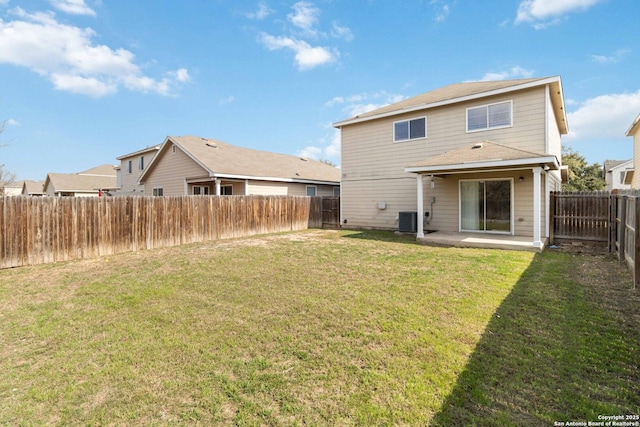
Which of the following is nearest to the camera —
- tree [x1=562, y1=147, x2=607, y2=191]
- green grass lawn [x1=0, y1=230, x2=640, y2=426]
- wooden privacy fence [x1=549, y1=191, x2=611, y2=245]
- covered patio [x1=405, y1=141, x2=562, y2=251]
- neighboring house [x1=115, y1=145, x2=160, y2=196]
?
green grass lawn [x1=0, y1=230, x2=640, y2=426]

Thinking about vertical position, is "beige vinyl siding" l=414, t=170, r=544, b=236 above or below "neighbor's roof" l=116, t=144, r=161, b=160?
below

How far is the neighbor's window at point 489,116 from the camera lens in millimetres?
10406

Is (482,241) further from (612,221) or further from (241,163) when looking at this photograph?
(241,163)

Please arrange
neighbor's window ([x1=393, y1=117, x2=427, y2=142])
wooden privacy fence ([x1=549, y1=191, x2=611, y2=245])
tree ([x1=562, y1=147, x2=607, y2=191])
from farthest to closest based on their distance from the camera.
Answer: tree ([x1=562, y1=147, x2=607, y2=191]) < neighbor's window ([x1=393, y1=117, x2=427, y2=142]) < wooden privacy fence ([x1=549, y1=191, x2=611, y2=245])

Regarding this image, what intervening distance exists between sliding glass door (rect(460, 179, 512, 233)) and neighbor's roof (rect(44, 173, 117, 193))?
3581 cm

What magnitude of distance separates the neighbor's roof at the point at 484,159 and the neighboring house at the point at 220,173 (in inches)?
360

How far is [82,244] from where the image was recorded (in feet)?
26.8

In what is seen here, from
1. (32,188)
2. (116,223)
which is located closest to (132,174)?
(116,223)

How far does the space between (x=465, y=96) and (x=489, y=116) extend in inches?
44.2

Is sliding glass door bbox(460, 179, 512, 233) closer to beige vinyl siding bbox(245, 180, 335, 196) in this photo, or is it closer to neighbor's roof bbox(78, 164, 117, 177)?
beige vinyl siding bbox(245, 180, 335, 196)

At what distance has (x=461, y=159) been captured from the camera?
31.3ft

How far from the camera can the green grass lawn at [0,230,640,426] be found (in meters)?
2.20

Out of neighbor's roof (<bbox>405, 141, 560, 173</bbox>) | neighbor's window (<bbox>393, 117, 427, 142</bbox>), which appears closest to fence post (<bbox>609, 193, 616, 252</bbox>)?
neighbor's roof (<bbox>405, 141, 560, 173</bbox>)

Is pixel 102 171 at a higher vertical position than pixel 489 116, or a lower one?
higher
